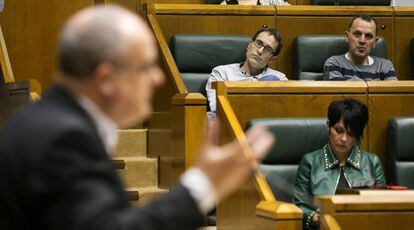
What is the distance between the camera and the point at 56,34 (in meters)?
2.46

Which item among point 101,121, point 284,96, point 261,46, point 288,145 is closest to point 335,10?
point 261,46

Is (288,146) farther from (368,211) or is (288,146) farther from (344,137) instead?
(368,211)

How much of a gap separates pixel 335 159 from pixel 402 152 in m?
0.21

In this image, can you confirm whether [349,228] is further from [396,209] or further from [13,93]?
[13,93]

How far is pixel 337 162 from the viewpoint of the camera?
1582 millimetres

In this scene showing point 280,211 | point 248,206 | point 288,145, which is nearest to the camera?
point 280,211

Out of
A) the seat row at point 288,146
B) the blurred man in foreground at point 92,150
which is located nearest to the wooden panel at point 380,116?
the seat row at point 288,146

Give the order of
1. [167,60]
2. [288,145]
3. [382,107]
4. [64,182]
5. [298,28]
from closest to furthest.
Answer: [64,182]
[288,145]
[382,107]
[167,60]
[298,28]

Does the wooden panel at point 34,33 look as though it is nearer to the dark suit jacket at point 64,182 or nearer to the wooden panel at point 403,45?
the wooden panel at point 403,45

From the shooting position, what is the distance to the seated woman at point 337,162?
1571mm

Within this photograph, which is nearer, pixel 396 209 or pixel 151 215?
pixel 151 215

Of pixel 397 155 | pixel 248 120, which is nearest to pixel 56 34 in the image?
pixel 248 120

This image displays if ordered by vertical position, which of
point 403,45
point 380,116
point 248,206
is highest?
point 403,45

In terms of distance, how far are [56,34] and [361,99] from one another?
3.26 feet
